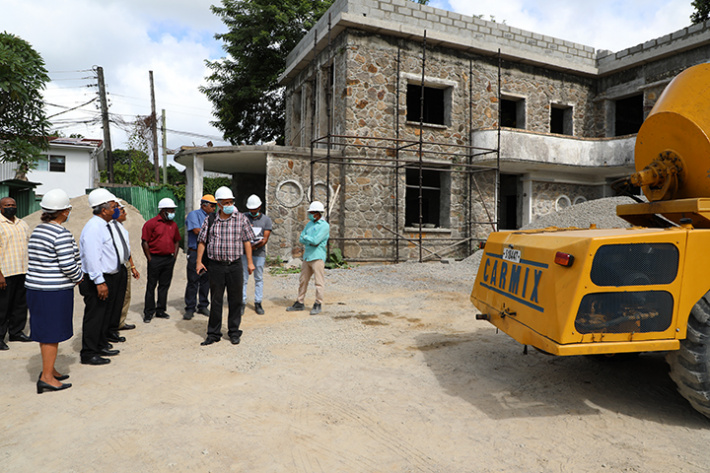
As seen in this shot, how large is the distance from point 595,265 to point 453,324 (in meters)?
3.59

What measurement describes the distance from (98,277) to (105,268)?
0.70ft

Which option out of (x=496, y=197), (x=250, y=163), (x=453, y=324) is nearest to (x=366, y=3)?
(x=250, y=163)

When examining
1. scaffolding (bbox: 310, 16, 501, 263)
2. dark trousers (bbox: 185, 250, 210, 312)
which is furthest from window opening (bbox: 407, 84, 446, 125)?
dark trousers (bbox: 185, 250, 210, 312)

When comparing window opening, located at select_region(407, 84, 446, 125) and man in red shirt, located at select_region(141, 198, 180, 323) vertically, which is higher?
window opening, located at select_region(407, 84, 446, 125)

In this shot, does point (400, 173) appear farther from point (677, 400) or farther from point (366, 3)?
point (677, 400)

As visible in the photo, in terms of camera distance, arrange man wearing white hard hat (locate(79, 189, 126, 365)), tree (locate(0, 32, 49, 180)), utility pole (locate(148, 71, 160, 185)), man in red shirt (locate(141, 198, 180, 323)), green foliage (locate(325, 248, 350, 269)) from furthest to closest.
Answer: utility pole (locate(148, 71, 160, 185)) → green foliage (locate(325, 248, 350, 269)) → tree (locate(0, 32, 49, 180)) → man in red shirt (locate(141, 198, 180, 323)) → man wearing white hard hat (locate(79, 189, 126, 365))

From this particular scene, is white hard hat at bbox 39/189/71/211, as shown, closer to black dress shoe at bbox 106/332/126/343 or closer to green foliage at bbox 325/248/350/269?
black dress shoe at bbox 106/332/126/343

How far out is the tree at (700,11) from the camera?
18531 millimetres

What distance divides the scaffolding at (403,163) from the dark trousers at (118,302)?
7.41m

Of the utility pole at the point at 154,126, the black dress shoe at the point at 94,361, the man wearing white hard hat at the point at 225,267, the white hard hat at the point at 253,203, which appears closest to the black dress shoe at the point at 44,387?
the black dress shoe at the point at 94,361

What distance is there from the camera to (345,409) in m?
3.57

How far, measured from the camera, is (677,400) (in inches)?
147

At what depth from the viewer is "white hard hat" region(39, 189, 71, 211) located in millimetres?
4008

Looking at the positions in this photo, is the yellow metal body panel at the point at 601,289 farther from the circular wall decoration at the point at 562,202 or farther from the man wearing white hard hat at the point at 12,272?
the circular wall decoration at the point at 562,202
